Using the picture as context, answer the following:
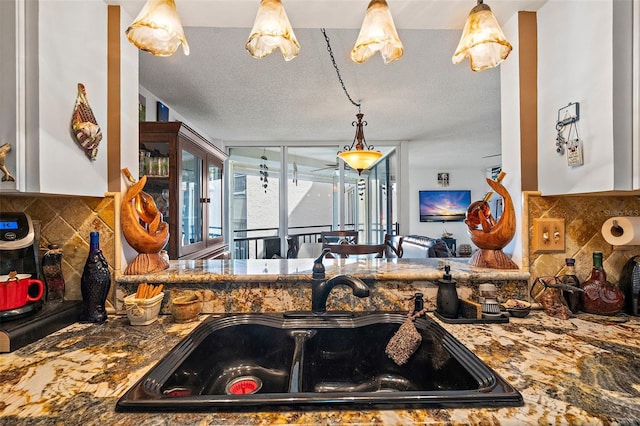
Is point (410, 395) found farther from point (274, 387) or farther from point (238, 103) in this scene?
point (238, 103)

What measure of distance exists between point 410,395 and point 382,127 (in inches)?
153

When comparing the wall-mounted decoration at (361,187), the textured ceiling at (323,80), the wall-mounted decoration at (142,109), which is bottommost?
the wall-mounted decoration at (361,187)

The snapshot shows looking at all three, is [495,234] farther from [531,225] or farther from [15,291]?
[15,291]

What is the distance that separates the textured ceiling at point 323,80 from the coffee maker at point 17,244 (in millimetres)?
849

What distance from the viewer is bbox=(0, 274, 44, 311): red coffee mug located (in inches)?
34.1

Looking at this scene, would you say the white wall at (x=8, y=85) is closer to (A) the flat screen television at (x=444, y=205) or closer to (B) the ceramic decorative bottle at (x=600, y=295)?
(B) the ceramic decorative bottle at (x=600, y=295)

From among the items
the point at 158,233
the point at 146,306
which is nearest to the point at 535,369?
the point at 146,306

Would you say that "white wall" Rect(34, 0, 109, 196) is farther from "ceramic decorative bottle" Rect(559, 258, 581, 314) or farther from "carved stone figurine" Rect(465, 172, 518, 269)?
"ceramic decorative bottle" Rect(559, 258, 581, 314)

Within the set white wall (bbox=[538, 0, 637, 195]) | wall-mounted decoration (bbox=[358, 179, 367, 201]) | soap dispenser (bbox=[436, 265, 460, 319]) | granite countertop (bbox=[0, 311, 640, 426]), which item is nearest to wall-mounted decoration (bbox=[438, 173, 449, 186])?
wall-mounted decoration (bbox=[358, 179, 367, 201])

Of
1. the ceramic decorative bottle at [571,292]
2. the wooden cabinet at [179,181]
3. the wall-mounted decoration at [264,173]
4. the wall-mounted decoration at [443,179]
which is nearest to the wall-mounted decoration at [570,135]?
the ceramic decorative bottle at [571,292]

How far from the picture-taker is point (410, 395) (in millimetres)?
593

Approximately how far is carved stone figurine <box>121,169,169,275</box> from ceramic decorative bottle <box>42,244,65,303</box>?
20cm

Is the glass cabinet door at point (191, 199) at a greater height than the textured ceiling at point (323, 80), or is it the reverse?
the textured ceiling at point (323, 80)

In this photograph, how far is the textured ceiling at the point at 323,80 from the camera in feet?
3.88
